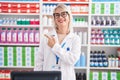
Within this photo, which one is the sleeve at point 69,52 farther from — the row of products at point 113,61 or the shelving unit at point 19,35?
the row of products at point 113,61

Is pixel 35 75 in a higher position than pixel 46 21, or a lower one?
lower

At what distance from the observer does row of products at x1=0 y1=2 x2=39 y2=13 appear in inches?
168

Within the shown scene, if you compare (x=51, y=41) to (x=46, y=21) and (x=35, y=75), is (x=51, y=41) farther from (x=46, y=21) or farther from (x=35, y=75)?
(x=46, y=21)

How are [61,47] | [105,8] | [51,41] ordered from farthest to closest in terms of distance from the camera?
[105,8]
[61,47]
[51,41]

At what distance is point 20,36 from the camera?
169 inches

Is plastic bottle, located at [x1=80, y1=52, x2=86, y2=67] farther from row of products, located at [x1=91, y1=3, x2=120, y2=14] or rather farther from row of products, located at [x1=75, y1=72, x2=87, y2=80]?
row of products, located at [x1=91, y1=3, x2=120, y2=14]

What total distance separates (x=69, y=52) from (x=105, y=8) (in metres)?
2.47

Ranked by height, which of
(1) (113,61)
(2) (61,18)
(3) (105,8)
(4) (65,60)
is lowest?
(1) (113,61)

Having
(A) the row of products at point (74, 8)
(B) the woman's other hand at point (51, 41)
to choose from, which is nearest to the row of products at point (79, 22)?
(A) the row of products at point (74, 8)

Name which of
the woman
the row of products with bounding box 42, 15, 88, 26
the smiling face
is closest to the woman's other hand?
the woman

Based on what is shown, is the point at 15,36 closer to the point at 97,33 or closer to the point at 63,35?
the point at 97,33

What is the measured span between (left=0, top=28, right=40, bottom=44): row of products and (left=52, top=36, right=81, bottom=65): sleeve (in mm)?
2266

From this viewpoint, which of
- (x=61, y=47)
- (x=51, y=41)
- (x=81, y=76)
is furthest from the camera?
(x=81, y=76)

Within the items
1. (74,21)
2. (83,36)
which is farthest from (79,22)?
(83,36)
